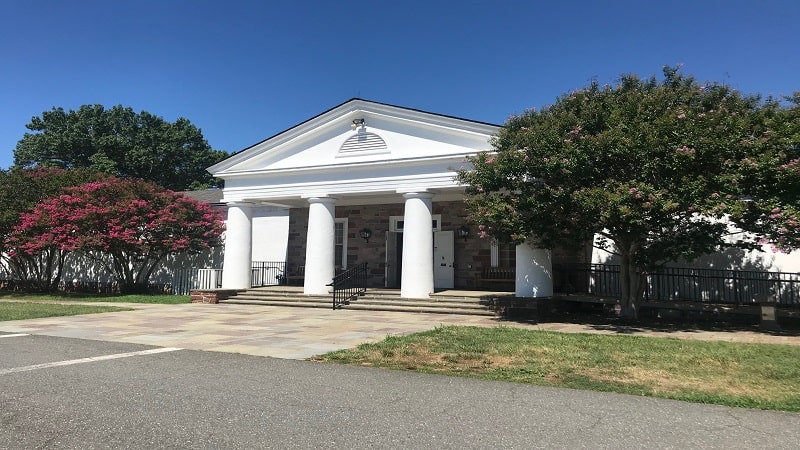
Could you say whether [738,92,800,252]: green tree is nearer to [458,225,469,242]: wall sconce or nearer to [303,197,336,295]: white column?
[458,225,469,242]: wall sconce

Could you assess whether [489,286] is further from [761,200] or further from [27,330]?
[27,330]

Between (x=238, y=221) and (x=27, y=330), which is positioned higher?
(x=238, y=221)

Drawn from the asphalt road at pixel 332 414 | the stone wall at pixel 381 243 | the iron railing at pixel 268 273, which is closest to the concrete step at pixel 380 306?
the iron railing at pixel 268 273

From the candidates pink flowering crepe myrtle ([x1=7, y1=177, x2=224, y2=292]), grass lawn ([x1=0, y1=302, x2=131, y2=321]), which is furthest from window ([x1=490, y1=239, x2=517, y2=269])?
grass lawn ([x1=0, y1=302, x2=131, y2=321])

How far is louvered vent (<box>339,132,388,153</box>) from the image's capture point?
17.3 metres

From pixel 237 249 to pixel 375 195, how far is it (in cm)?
537

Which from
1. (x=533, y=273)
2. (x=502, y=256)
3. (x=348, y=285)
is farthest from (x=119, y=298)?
(x=533, y=273)

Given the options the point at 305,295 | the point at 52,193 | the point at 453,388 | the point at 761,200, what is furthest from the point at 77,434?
the point at 52,193

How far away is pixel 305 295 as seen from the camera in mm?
17703

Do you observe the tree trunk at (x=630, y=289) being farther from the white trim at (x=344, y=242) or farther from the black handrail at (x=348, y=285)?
the white trim at (x=344, y=242)

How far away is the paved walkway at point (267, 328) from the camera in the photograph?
9.49 metres

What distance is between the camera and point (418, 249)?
53.2ft

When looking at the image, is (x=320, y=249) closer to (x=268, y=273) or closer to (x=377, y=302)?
(x=377, y=302)

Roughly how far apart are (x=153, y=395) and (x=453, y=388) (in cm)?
318
